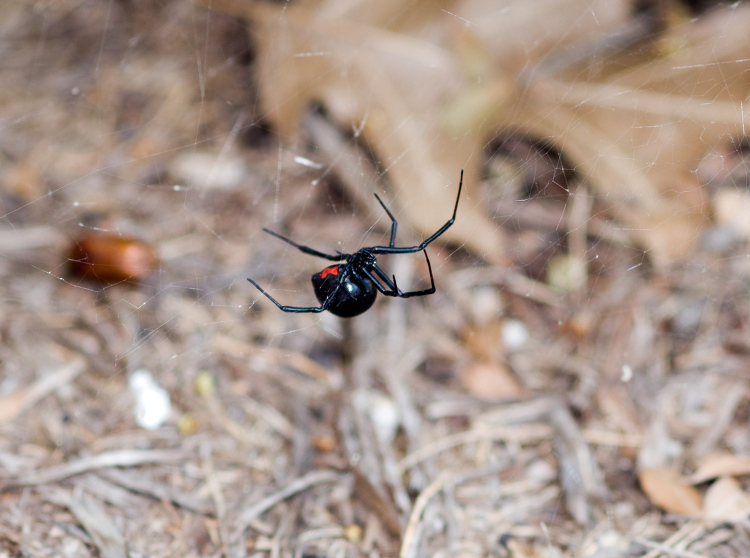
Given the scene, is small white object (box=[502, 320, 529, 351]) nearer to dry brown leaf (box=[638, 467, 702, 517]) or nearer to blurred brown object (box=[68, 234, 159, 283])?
dry brown leaf (box=[638, 467, 702, 517])

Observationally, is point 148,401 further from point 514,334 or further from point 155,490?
point 514,334

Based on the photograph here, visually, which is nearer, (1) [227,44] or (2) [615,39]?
(2) [615,39]

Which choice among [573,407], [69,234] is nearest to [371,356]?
[573,407]

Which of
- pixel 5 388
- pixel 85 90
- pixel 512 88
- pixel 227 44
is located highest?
pixel 512 88

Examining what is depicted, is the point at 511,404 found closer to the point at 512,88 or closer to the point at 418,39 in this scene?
the point at 512,88

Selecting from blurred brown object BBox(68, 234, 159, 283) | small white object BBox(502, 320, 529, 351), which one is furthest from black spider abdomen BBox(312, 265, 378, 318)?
blurred brown object BBox(68, 234, 159, 283)

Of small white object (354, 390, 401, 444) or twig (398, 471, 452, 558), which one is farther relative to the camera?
small white object (354, 390, 401, 444)

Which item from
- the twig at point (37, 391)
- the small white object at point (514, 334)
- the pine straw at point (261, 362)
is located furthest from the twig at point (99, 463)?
the small white object at point (514, 334)
